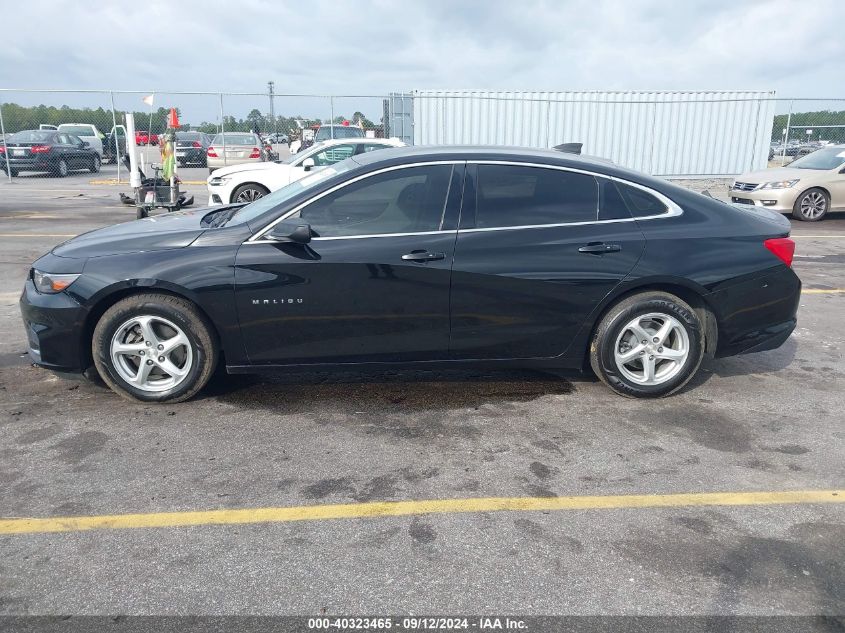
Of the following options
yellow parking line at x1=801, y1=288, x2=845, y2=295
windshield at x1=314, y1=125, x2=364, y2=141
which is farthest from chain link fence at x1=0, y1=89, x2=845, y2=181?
yellow parking line at x1=801, y1=288, x2=845, y2=295

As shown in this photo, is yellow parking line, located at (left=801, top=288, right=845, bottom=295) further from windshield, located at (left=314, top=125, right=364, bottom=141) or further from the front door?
windshield, located at (left=314, top=125, right=364, bottom=141)

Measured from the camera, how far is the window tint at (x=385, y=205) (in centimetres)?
432

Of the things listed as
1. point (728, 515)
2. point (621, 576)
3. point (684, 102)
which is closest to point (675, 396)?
point (728, 515)

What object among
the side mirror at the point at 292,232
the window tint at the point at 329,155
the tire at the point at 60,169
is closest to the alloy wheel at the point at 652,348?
the side mirror at the point at 292,232

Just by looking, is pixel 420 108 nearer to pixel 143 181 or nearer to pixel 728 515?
pixel 143 181

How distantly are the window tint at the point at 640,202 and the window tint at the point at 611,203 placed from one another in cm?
4

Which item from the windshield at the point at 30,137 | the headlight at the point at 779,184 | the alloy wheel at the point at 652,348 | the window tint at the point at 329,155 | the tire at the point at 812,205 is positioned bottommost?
the alloy wheel at the point at 652,348

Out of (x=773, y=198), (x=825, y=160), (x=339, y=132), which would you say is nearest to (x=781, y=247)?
(x=773, y=198)

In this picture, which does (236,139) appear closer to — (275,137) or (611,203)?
(275,137)

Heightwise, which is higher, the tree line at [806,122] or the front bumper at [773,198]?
the tree line at [806,122]

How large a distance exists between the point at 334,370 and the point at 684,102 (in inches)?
760

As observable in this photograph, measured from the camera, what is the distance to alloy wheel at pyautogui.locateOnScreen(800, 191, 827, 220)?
43.3 feet

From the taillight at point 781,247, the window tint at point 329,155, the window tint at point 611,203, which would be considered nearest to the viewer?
the window tint at point 611,203

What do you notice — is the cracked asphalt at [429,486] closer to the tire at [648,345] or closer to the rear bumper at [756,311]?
the tire at [648,345]
